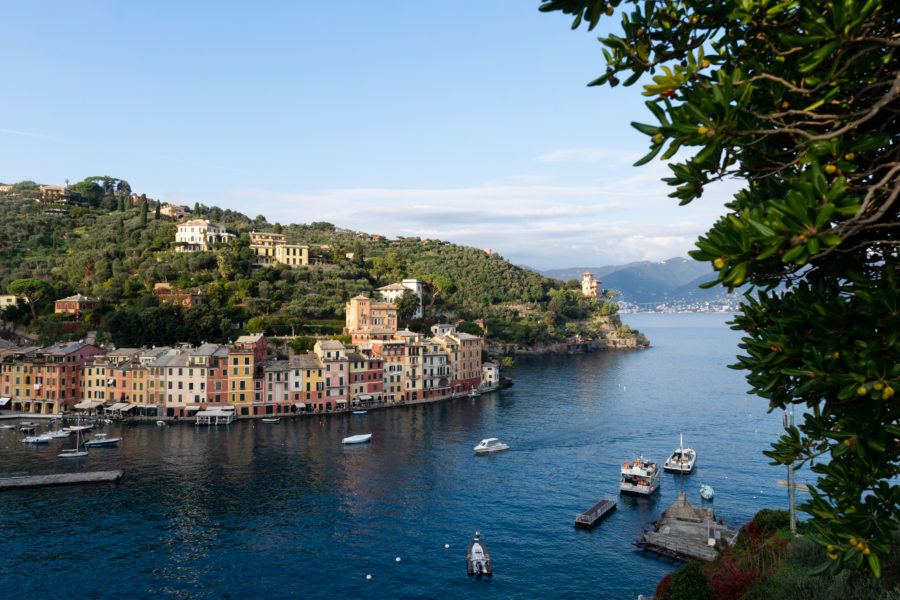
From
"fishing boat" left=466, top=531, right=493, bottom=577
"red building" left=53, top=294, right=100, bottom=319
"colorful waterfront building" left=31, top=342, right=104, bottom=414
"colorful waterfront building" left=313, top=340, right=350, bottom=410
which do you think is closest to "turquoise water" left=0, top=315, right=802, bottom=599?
"fishing boat" left=466, top=531, right=493, bottom=577

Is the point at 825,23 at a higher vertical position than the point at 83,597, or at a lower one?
higher

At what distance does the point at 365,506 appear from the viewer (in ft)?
121

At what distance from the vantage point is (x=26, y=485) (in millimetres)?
39906

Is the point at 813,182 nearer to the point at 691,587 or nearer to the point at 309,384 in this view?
the point at 691,587

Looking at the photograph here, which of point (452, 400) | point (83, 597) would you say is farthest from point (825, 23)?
point (452, 400)

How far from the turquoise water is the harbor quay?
4.52 m

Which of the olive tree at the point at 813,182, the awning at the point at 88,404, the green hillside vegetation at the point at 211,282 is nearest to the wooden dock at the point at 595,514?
the olive tree at the point at 813,182

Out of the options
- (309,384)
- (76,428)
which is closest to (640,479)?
(309,384)

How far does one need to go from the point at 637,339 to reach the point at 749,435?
108296mm

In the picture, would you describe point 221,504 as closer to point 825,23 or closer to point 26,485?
point 26,485

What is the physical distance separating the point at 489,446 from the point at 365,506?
1546cm

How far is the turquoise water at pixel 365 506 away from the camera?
2744cm

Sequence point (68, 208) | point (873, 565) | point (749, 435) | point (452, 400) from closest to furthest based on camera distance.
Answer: point (873, 565)
point (749, 435)
point (452, 400)
point (68, 208)

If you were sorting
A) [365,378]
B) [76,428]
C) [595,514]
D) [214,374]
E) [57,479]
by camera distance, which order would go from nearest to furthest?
[595,514], [57,479], [76,428], [214,374], [365,378]
